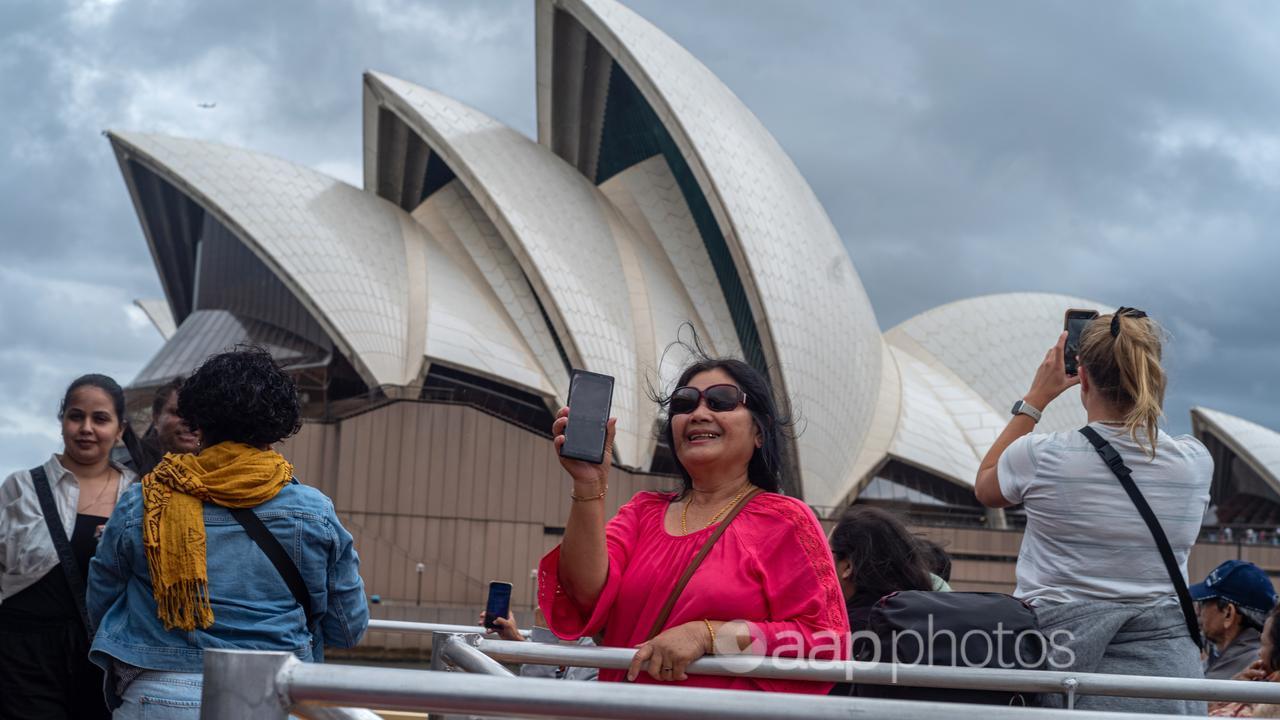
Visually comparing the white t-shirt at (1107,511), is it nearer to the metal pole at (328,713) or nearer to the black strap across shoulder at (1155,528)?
the black strap across shoulder at (1155,528)

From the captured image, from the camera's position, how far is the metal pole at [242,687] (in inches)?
39.6

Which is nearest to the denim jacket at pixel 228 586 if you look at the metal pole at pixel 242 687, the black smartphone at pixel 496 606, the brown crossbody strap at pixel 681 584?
the brown crossbody strap at pixel 681 584

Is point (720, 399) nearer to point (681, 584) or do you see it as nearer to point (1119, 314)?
point (681, 584)

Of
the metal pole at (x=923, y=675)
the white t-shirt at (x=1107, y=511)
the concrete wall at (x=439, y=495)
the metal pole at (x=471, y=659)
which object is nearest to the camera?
the metal pole at (x=471, y=659)

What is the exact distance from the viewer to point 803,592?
1.82 metres

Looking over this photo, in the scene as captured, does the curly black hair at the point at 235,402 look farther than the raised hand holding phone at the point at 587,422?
Yes

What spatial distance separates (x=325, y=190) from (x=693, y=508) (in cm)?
2003

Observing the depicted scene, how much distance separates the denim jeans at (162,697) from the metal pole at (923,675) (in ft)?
2.30

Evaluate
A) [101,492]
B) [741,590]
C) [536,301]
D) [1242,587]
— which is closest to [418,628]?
[101,492]

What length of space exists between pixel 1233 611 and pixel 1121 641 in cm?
164

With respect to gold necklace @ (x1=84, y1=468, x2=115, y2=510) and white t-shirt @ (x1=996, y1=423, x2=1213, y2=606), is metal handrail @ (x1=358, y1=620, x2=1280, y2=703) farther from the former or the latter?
gold necklace @ (x1=84, y1=468, x2=115, y2=510)

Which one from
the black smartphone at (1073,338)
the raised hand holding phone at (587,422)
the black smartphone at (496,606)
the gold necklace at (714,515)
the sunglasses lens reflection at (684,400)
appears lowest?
the black smartphone at (496,606)

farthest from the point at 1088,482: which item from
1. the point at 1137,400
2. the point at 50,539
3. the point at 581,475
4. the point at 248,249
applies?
the point at 248,249

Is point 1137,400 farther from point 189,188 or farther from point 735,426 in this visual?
point 189,188
